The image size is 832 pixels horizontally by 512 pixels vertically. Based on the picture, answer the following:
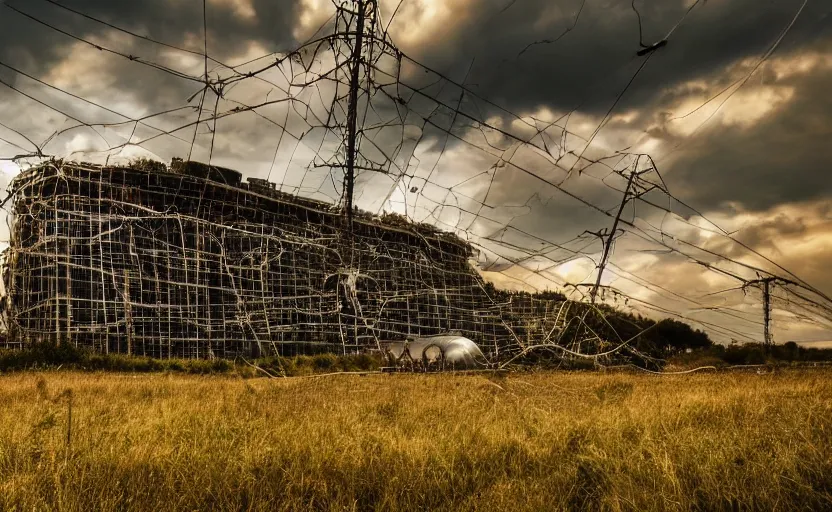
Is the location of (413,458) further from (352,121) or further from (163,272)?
(163,272)

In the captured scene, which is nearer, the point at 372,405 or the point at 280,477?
the point at 280,477

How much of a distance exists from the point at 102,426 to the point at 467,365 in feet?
35.8

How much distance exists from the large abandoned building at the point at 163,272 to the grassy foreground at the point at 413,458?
871 centimetres

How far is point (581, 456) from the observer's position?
424 centimetres

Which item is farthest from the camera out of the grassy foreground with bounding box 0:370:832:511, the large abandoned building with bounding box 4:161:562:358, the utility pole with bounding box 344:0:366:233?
the large abandoned building with bounding box 4:161:562:358

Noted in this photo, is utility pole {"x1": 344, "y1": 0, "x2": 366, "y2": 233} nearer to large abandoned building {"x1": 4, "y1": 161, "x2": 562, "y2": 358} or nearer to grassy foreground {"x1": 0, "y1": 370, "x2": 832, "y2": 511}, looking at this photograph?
large abandoned building {"x1": 4, "y1": 161, "x2": 562, "y2": 358}

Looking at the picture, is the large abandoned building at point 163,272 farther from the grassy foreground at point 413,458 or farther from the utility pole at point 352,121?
the grassy foreground at point 413,458

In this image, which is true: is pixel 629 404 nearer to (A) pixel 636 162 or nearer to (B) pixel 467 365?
(B) pixel 467 365

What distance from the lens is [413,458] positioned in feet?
13.7

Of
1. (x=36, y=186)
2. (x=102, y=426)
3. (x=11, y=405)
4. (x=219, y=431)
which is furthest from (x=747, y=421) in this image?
(x=36, y=186)

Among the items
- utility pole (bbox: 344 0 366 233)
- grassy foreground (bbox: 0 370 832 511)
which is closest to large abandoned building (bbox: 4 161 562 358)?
utility pole (bbox: 344 0 366 233)

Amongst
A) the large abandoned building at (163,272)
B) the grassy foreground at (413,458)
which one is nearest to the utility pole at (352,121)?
the large abandoned building at (163,272)

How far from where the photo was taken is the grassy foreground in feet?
11.5

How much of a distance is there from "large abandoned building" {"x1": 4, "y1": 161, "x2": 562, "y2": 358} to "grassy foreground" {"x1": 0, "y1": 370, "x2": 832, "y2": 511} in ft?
28.6
